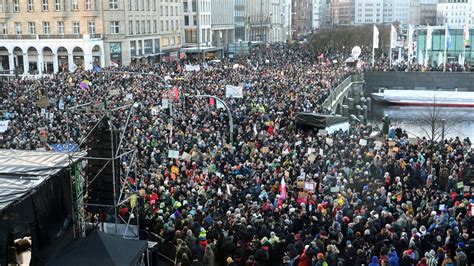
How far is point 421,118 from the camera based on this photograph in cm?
5506

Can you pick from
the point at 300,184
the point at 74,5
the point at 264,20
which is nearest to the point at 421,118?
the point at 74,5

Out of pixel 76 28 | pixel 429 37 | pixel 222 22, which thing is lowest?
pixel 429 37

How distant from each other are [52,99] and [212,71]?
17974mm

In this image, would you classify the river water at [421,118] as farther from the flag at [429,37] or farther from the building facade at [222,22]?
the building facade at [222,22]

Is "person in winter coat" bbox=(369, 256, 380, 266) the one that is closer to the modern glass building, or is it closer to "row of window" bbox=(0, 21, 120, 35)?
"row of window" bbox=(0, 21, 120, 35)

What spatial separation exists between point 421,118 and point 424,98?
820 centimetres

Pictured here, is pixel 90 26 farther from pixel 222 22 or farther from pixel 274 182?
pixel 274 182

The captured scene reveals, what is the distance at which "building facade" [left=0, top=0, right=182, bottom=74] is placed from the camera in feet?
219

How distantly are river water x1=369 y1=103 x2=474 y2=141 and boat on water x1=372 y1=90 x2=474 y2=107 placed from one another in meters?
0.51

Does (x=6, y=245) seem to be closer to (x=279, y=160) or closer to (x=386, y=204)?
(x=386, y=204)

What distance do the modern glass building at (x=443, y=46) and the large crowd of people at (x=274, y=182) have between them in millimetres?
38351

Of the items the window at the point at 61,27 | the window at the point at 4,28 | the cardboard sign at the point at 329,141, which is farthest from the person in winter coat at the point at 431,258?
the window at the point at 4,28

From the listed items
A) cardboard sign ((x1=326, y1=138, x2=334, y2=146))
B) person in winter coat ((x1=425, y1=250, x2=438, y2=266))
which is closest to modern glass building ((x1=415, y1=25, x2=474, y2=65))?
cardboard sign ((x1=326, y1=138, x2=334, y2=146))

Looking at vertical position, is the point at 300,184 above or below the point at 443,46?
below
